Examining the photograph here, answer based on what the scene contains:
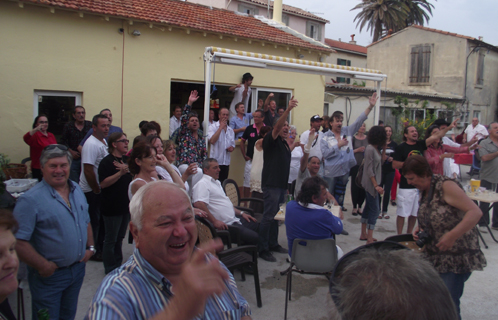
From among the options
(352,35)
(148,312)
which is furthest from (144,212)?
(352,35)

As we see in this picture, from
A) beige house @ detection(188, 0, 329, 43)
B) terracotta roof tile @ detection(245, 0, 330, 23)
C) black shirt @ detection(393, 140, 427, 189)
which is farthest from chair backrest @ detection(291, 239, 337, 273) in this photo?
Answer: terracotta roof tile @ detection(245, 0, 330, 23)

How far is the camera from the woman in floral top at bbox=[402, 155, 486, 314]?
115 inches

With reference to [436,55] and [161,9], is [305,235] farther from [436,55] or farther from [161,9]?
[436,55]

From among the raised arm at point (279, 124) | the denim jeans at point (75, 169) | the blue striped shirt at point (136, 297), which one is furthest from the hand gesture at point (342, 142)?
the blue striped shirt at point (136, 297)

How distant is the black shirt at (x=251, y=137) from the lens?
7.38 m

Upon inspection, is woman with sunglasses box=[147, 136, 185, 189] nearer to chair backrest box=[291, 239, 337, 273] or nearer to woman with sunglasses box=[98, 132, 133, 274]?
woman with sunglasses box=[98, 132, 133, 274]

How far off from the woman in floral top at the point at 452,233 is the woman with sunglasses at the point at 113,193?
3.09m

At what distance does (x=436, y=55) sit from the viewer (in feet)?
73.4

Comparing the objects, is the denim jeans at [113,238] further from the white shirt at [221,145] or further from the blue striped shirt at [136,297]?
the white shirt at [221,145]

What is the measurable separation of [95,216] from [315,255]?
2931mm

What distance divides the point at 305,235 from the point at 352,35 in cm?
3808

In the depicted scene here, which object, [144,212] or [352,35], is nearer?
[144,212]

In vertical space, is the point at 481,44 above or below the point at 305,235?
above

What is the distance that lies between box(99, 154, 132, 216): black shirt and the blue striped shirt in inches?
103
